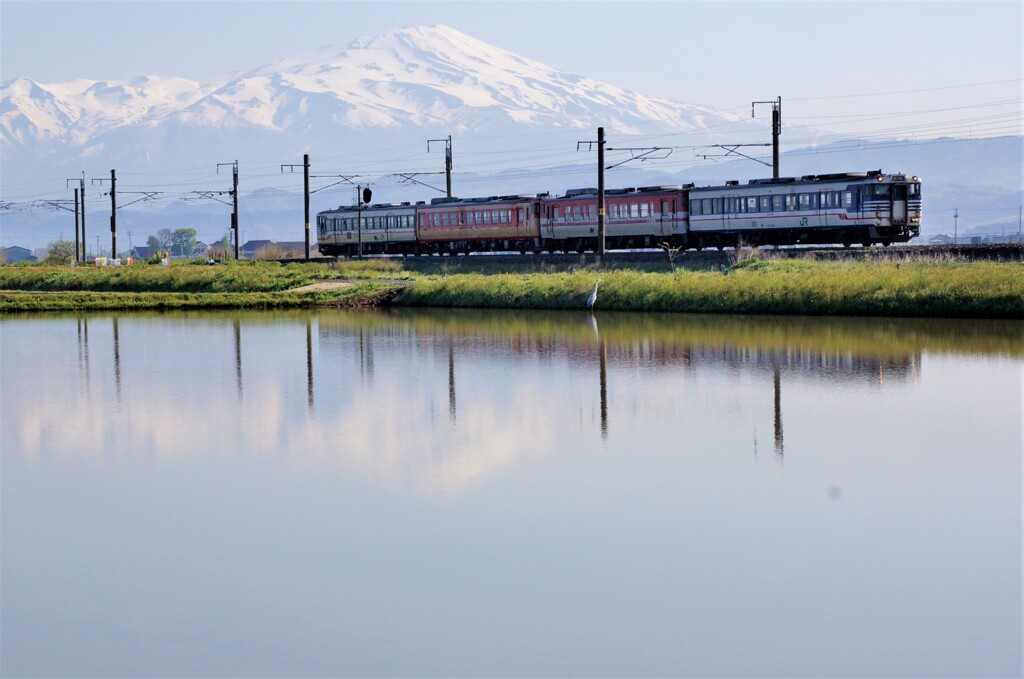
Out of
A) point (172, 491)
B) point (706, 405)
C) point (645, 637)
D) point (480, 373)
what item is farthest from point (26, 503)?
point (480, 373)

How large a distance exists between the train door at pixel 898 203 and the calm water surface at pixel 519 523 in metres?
25.9

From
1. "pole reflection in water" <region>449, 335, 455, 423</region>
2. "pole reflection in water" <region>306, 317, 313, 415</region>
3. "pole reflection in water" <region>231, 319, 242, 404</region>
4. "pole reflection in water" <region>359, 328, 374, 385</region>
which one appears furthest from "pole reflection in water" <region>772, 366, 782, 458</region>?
"pole reflection in water" <region>231, 319, 242, 404</region>

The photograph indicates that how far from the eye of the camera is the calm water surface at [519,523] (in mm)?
8023

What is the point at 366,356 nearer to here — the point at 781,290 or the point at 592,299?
the point at 781,290

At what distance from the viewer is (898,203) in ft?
151

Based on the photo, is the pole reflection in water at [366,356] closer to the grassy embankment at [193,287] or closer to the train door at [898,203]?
the grassy embankment at [193,287]

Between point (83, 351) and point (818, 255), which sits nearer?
point (83, 351)

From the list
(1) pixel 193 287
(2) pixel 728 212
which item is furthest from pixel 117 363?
(2) pixel 728 212

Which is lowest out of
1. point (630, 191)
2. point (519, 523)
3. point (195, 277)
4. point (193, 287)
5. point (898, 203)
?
point (519, 523)

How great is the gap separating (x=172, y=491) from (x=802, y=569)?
18.6ft

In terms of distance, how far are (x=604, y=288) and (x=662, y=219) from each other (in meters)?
16.4

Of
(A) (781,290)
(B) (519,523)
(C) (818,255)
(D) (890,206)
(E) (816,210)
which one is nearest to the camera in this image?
(B) (519,523)

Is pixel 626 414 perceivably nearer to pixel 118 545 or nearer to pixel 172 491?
pixel 172 491

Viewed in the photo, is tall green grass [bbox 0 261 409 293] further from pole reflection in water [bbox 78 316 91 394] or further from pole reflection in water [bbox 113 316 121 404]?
pole reflection in water [bbox 113 316 121 404]
